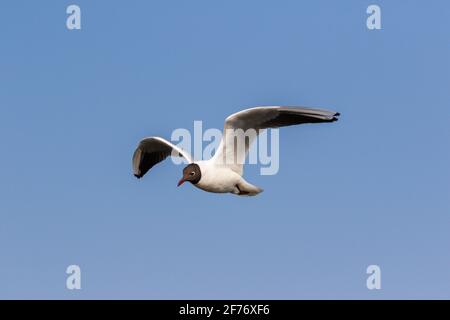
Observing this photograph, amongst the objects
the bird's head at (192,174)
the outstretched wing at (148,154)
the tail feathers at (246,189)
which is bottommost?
the tail feathers at (246,189)

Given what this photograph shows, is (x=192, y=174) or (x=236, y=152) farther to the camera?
(x=236, y=152)

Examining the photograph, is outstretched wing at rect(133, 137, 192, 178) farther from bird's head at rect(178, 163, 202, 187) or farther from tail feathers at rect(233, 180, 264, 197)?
bird's head at rect(178, 163, 202, 187)

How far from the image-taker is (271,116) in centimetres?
1135

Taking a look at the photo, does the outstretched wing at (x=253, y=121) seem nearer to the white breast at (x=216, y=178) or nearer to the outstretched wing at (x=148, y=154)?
the white breast at (x=216, y=178)

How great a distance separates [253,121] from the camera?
11383mm

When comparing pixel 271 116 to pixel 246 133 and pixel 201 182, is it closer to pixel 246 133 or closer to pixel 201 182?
pixel 246 133

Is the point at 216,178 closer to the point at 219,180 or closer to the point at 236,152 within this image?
the point at 219,180

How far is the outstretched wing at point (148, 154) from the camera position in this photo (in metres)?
13.3

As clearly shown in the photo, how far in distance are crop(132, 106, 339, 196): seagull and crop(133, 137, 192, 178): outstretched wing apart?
124 centimetres

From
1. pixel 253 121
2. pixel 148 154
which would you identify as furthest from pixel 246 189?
pixel 148 154

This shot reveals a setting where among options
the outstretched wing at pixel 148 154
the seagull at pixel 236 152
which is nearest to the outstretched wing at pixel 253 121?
the seagull at pixel 236 152

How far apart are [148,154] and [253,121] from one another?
111 inches

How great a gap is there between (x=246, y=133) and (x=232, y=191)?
0.91 m
